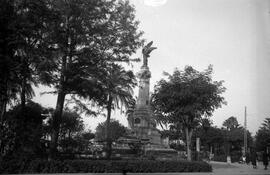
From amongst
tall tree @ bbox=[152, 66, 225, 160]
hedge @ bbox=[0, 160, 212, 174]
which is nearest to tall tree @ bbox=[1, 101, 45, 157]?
hedge @ bbox=[0, 160, 212, 174]

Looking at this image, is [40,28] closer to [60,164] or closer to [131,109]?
[60,164]

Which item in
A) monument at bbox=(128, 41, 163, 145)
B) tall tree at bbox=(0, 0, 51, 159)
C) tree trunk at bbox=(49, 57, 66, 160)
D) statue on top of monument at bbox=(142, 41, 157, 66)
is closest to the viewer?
tall tree at bbox=(0, 0, 51, 159)

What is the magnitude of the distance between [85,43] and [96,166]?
7764mm

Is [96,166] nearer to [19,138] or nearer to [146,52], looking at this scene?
[19,138]

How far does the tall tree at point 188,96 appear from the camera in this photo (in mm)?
27750

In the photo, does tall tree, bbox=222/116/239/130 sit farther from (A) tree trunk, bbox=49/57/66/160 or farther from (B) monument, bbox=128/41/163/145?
(A) tree trunk, bbox=49/57/66/160

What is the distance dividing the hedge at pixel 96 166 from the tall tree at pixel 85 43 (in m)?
1.96

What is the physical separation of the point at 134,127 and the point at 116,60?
25.0 meters

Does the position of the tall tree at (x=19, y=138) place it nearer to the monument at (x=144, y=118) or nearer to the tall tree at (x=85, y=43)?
the tall tree at (x=85, y=43)

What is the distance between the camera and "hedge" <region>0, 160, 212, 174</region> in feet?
59.1

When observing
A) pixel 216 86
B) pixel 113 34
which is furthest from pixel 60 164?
pixel 216 86

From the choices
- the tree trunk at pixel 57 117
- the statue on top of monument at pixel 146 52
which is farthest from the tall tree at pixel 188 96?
the statue on top of monument at pixel 146 52

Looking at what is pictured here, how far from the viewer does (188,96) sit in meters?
27.5

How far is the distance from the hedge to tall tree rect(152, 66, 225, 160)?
560cm
